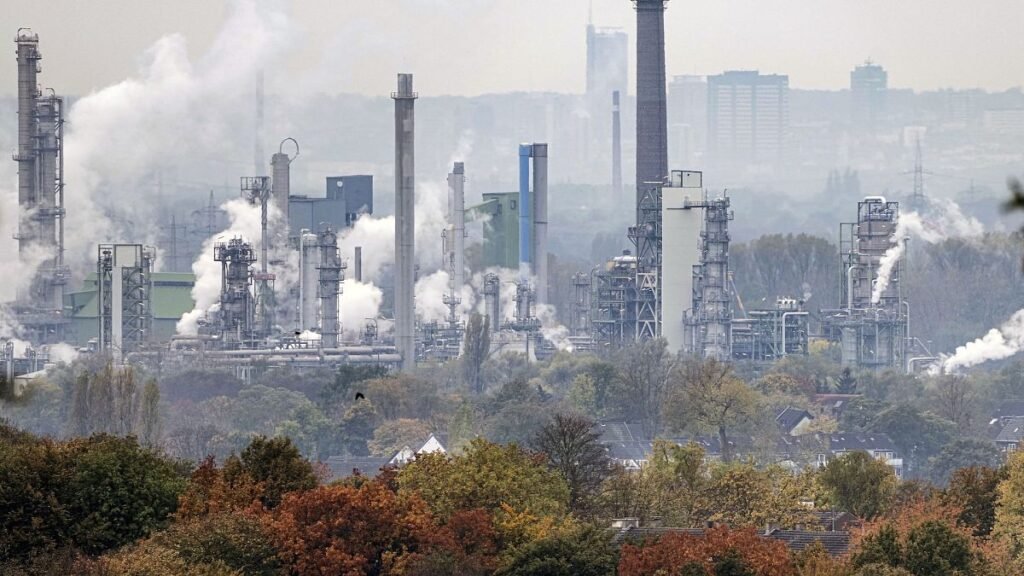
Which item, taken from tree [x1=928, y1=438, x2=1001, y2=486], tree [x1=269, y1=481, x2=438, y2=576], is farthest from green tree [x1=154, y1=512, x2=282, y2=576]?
tree [x1=928, y1=438, x2=1001, y2=486]

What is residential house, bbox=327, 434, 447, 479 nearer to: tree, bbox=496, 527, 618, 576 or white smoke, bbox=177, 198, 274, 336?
white smoke, bbox=177, 198, 274, 336

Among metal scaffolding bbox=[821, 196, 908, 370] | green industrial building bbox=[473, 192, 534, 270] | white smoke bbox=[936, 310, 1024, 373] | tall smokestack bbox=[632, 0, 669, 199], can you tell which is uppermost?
tall smokestack bbox=[632, 0, 669, 199]

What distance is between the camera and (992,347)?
388ft

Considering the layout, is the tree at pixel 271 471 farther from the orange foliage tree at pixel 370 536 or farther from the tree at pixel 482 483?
the orange foliage tree at pixel 370 536

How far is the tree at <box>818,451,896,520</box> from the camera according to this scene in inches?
2087

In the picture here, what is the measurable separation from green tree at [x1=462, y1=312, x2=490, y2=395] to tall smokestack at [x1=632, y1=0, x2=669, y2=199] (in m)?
9.76

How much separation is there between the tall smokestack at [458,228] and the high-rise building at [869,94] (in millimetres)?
→ 72226

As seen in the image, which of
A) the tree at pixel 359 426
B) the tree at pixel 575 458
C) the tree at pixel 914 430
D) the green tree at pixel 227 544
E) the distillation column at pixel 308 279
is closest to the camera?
the green tree at pixel 227 544

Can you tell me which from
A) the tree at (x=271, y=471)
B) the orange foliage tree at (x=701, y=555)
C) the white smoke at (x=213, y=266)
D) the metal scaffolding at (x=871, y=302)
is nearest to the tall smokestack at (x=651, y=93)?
the metal scaffolding at (x=871, y=302)

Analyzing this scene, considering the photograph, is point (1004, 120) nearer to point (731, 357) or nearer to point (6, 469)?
point (731, 357)

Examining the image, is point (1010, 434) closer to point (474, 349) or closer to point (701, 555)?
point (474, 349)

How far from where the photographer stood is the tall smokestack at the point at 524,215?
416ft

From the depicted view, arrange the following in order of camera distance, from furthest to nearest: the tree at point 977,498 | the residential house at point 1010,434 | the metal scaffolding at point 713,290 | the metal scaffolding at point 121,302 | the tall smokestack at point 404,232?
the tall smokestack at point 404,232 → the metal scaffolding at point 713,290 → the metal scaffolding at point 121,302 → the residential house at point 1010,434 → the tree at point 977,498

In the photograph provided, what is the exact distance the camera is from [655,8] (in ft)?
379
